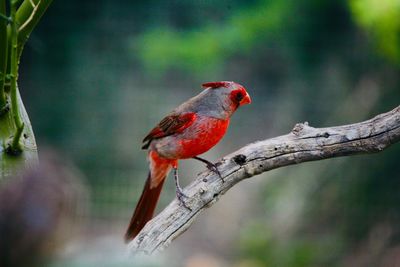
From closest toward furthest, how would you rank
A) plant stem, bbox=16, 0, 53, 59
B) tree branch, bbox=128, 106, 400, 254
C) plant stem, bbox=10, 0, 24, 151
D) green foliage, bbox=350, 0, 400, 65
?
1. plant stem, bbox=10, 0, 24, 151
2. plant stem, bbox=16, 0, 53, 59
3. tree branch, bbox=128, 106, 400, 254
4. green foliage, bbox=350, 0, 400, 65

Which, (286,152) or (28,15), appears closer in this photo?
(28,15)

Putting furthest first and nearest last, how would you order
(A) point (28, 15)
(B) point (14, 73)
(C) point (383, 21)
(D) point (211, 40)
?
(D) point (211, 40) < (C) point (383, 21) < (A) point (28, 15) < (B) point (14, 73)

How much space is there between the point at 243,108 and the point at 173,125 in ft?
9.10

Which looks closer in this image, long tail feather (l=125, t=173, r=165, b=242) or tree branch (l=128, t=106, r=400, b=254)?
tree branch (l=128, t=106, r=400, b=254)

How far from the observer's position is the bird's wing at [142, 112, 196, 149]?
2.83 meters

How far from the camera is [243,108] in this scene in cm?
560

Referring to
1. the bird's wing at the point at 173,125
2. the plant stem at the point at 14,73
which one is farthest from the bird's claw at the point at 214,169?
the plant stem at the point at 14,73

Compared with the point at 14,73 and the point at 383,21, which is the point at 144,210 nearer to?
the point at 14,73

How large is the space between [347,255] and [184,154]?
2611mm

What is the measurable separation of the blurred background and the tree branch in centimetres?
252

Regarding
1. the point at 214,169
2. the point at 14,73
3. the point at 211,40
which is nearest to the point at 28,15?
the point at 14,73

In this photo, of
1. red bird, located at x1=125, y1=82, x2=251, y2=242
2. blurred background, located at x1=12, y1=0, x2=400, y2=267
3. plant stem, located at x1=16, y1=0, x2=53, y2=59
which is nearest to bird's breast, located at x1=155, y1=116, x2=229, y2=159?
red bird, located at x1=125, y1=82, x2=251, y2=242

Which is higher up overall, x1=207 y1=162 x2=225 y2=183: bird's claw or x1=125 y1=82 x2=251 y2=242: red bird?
x1=125 y1=82 x2=251 y2=242: red bird

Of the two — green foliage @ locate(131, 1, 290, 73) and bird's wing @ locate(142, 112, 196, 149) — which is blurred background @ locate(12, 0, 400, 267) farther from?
bird's wing @ locate(142, 112, 196, 149)
